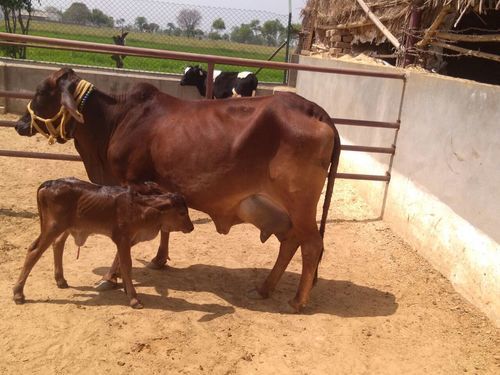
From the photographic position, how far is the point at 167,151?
13.8 ft

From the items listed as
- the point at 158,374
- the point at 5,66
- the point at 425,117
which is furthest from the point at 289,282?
the point at 5,66

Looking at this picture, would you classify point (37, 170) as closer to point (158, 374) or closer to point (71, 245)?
point (71, 245)

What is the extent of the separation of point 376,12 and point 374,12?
8cm

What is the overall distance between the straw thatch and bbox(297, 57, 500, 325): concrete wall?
106cm

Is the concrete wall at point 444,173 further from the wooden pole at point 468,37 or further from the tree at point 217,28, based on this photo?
the tree at point 217,28

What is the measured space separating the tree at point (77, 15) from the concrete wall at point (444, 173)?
47.0 feet

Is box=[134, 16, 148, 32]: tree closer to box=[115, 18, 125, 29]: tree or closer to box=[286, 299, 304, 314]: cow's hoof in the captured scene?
box=[115, 18, 125, 29]: tree

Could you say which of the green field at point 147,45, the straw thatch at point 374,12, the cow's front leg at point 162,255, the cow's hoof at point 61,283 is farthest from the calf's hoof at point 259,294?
the green field at point 147,45

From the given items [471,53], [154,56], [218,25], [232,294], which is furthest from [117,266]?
[218,25]

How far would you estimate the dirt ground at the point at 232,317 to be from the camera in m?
3.41

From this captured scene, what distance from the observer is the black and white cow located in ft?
33.3

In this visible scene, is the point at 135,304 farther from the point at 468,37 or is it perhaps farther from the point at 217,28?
the point at 217,28

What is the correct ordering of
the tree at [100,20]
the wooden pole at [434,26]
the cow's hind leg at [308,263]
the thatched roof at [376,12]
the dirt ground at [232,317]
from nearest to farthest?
the dirt ground at [232,317] < the cow's hind leg at [308,263] < the thatched roof at [376,12] < the wooden pole at [434,26] < the tree at [100,20]

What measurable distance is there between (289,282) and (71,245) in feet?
6.78
